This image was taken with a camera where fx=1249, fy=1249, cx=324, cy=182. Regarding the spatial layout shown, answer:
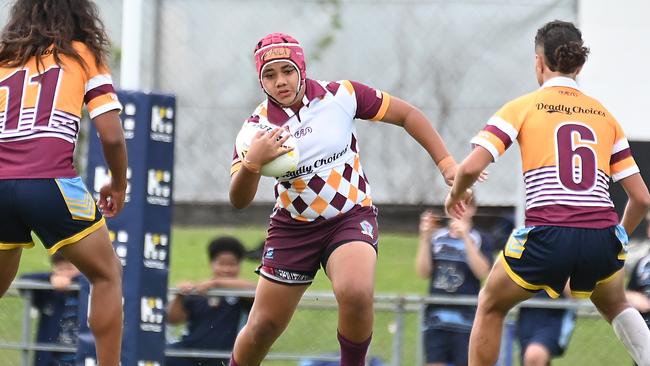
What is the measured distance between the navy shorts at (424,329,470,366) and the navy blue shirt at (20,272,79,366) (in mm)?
2487

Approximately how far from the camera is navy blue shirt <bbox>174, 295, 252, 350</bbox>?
8750 millimetres

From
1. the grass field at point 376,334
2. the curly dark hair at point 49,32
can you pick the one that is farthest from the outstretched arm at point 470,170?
the grass field at point 376,334

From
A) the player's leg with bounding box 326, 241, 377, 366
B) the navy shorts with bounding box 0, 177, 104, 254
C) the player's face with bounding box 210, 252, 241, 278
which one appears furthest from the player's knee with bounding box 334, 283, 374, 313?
the player's face with bounding box 210, 252, 241, 278

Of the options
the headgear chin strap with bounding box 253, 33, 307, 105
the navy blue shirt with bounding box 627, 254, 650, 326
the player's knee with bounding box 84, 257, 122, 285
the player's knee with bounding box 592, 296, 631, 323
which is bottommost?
the player's knee with bounding box 592, 296, 631, 323

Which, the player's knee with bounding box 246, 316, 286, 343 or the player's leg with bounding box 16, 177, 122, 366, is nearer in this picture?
the player's leg with bounding box 16, 177, 122, 366

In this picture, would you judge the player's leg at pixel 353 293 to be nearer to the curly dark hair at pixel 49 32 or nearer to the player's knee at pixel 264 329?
the player's knee at pixel 264 329

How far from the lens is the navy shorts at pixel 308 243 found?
6504 mm

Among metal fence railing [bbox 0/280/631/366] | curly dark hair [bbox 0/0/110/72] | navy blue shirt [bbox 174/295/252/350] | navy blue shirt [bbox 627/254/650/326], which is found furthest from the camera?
navy blue shirt [bbox 174/295/252/350]

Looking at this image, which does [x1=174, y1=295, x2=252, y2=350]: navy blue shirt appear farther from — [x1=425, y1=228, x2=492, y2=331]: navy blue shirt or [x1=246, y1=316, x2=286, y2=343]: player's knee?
[x1=246, y1=316, x2=286, y2=343]: player's knee

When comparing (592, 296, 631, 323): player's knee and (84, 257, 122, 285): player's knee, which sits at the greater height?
(84, 257, 122, 285): player's knee

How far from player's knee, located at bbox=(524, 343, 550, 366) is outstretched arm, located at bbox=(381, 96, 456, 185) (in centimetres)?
191

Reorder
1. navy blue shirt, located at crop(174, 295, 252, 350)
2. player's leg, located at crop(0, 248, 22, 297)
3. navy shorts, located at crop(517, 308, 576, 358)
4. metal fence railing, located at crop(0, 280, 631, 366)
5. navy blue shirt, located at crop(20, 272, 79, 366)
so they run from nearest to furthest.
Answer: player's leg, located at crop(0, 248, 22, 297) → navy shorts, located at crop(517, 308, 576, 358) → metal fence railing, located at crop(0, 280, 631, 366) → navy blue shirt, located at crop(174, 295, 252, 350) → navy blue shirt, located at crop(20, 272, 79, 366)

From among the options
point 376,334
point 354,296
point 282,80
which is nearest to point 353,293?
point 354,296

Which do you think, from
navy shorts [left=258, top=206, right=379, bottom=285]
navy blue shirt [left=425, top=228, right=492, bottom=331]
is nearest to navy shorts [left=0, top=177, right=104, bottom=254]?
navy shorts [left=258, top=206, right=379, bottom=285]
